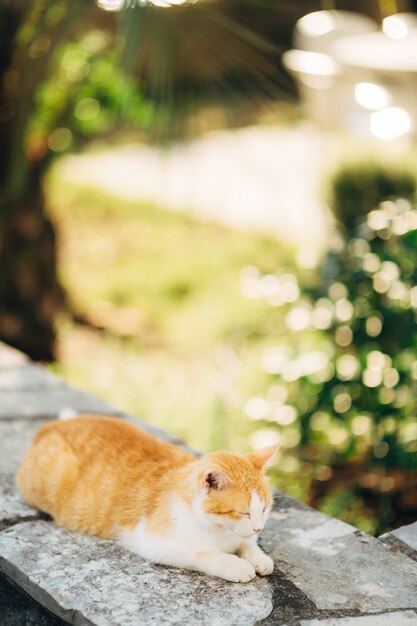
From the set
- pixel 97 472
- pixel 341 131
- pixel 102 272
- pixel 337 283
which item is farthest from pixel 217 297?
pixel 97 472

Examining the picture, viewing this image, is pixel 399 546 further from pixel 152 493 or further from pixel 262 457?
pixel 152 493

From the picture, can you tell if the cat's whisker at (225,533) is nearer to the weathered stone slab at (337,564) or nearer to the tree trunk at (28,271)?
the weathered stone slab at (337,564)

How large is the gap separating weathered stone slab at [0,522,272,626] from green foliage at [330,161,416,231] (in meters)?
3.06

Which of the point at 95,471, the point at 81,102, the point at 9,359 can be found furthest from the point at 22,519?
the point at 81,102

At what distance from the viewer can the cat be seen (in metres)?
1.76

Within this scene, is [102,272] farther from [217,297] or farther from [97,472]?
[97,472]

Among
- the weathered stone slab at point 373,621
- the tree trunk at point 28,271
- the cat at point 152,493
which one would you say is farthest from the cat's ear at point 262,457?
the tree trunk at point 28,271

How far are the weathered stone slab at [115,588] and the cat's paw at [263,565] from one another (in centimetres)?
2

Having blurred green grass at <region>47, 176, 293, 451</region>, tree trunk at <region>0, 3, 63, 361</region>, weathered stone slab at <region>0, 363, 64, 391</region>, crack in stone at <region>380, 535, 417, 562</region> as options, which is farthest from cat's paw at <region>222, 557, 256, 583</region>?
tree trunk at <region>0, 3, 63, 361</region>

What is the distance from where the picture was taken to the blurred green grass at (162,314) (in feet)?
12.3

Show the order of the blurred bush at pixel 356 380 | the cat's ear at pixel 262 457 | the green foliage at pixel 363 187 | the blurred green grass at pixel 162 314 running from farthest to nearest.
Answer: the green foliage at pixel 363 187 < the blurred green grass at pixel 162 314 < the blurred bush at pixel 356 380 < the cat's ear at pixel 262 457

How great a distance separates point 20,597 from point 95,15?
9.54 feet

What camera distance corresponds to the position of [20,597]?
181 cm

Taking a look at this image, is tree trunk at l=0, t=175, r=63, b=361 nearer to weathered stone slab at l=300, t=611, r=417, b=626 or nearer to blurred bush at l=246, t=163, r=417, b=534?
blurred bush at l=246, t=163, r=417, b=534
